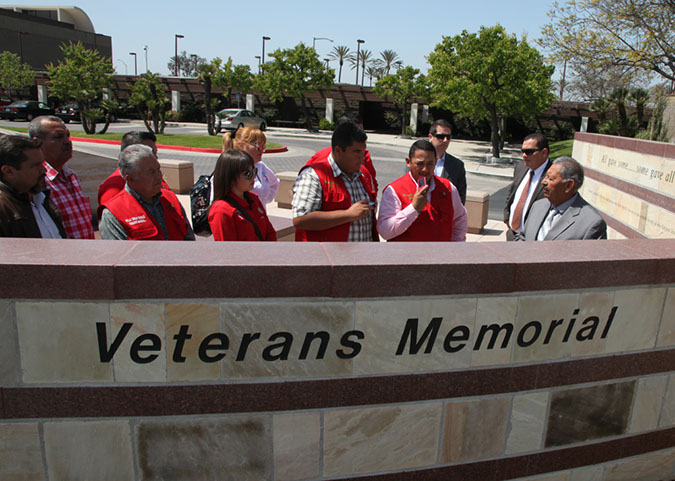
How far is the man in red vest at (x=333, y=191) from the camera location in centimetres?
333

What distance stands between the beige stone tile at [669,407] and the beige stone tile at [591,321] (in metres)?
0.63

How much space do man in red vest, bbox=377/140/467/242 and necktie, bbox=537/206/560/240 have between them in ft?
2.26

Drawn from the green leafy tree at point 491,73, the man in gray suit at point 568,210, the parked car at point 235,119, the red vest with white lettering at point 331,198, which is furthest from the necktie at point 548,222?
the parked car at point 235,119

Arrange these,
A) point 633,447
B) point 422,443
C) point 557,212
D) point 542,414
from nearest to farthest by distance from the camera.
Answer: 1. point 422,443
2. point 542,414
3. point 633,447
4. point 557,212

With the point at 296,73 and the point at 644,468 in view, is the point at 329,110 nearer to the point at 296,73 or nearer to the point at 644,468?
the point at 296,73

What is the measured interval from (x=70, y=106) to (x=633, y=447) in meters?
44.1

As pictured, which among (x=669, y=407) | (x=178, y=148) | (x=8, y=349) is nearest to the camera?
(x=8, y=349)

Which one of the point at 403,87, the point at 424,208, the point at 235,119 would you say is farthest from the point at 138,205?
the point at 403,87

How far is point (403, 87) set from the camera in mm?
39938

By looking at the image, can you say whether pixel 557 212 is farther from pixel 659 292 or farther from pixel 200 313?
pixel 200 313

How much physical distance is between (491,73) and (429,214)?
22487 millimetres

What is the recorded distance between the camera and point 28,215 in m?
2.83

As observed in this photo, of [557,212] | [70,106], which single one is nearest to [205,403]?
[557,212]

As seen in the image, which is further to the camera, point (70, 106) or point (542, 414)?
point (70, 106)
